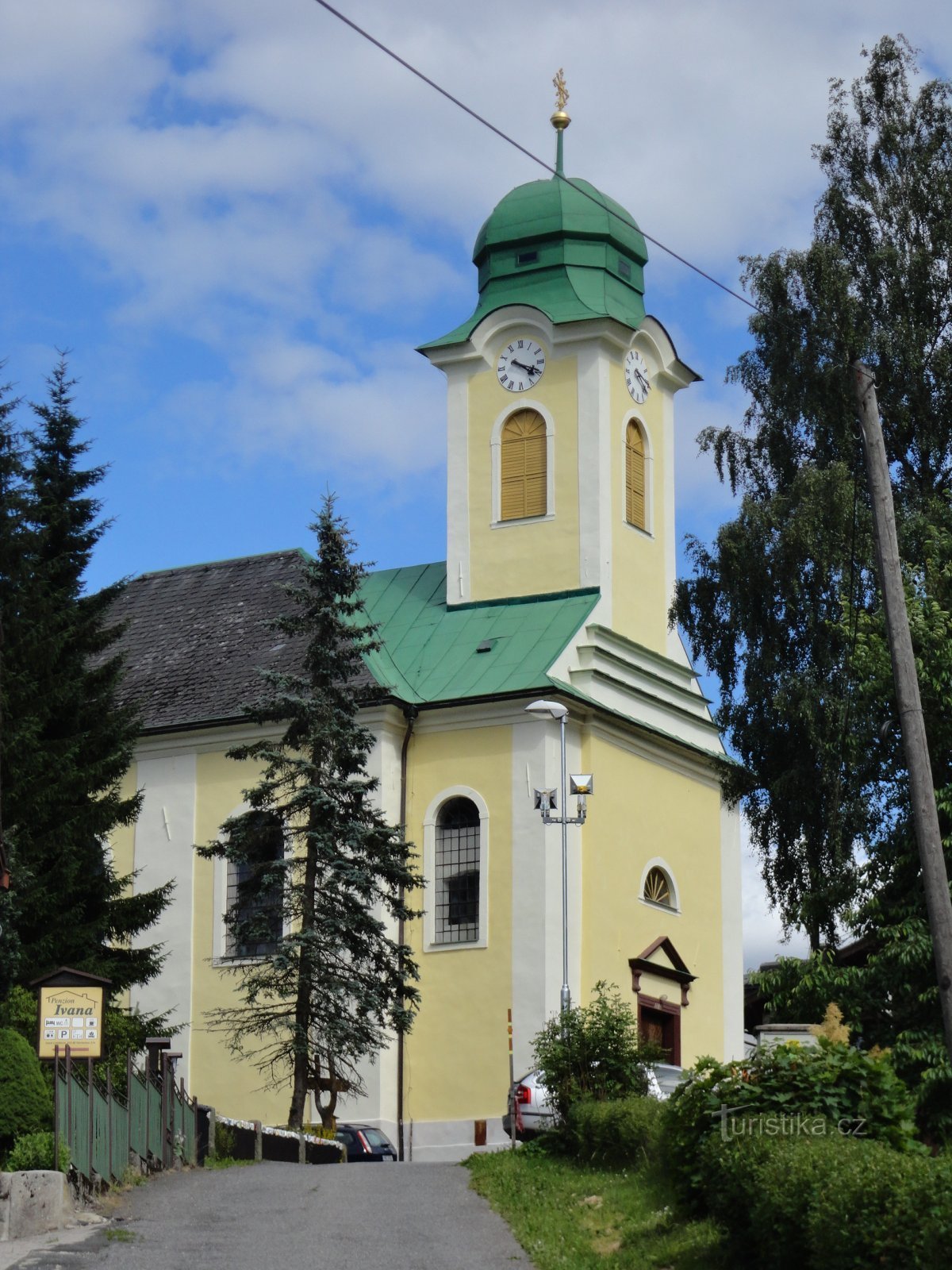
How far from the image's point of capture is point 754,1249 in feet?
45.8

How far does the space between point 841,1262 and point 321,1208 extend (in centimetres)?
792

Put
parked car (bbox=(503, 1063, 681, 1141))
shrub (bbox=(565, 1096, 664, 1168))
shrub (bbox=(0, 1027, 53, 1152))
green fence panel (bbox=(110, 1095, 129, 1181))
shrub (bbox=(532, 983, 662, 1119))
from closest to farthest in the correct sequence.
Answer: shrub (bbox=(0, 1027, 53, 1152)) → green fence panel (bbox=(110, 1095, 129, 1181)) → shrub (bbox=(565, 1096, 664, 1168)) → shrub (bbox=(532, 983, 662, 1119)) → parked car (bbox=(503, 1063, 681, 1141))

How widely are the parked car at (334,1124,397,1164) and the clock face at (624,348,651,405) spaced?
1592 centimetres

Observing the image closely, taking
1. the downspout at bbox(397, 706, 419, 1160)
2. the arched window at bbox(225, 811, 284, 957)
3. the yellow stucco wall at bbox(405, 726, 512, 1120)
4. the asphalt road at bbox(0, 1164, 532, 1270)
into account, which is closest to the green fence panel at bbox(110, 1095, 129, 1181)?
the asphalt road at bbox(0, 1164, 532, 1270)

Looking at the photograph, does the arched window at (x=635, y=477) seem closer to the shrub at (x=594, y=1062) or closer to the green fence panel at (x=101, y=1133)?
the shrub at (x=594, y=1062)

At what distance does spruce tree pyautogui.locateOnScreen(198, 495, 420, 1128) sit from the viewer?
1144 inches

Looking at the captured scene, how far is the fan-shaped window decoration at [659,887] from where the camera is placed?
38094mm

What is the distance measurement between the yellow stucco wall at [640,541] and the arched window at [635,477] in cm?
13

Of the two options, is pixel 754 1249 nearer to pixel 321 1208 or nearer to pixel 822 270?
pixel 321 1208

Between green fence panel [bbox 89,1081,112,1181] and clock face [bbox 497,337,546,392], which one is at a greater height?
clock face [bbox 497,337,546,392]

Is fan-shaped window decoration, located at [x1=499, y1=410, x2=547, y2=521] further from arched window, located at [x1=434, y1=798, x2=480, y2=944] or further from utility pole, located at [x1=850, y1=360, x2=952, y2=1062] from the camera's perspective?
utility pole, located at [x1=850, y1=360, x2=952, y2=1062]

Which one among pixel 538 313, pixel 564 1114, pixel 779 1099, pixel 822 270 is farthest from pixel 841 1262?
pixel 538 313

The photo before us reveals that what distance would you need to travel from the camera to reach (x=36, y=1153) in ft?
60.4

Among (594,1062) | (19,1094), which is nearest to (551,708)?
(594,1062)
